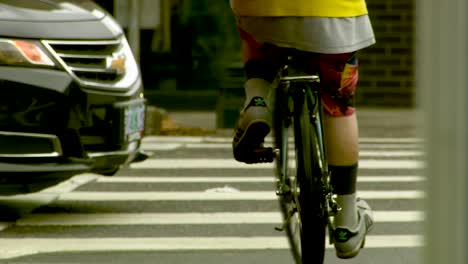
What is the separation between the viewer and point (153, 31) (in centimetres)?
1742

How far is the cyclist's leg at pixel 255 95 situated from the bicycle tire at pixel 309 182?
0.57ft

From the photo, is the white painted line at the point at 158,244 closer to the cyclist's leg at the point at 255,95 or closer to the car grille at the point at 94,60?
the car grille at the point at 94,60

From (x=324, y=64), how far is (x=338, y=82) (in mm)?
100

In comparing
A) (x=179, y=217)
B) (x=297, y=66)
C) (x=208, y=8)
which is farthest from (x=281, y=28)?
(x=208, y=8)

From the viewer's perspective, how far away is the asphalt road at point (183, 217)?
4949 mm

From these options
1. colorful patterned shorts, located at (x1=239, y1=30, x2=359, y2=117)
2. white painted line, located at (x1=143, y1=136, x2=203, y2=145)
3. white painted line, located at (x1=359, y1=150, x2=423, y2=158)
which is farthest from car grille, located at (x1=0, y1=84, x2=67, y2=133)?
white painted line, located at (x1=143, y1=136, x2=203, y2=145)

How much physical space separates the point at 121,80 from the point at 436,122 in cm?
506

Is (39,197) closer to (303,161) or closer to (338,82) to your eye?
(338,82)

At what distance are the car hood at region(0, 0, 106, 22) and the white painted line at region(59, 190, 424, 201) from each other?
127 cm

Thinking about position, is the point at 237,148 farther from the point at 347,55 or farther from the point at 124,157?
the point at 124,157

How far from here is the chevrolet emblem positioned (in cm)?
604

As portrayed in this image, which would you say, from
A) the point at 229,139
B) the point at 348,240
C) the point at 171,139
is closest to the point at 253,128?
the point at 348,240

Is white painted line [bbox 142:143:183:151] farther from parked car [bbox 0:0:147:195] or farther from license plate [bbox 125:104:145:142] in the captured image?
parked car [bbox 0:0:147:195]

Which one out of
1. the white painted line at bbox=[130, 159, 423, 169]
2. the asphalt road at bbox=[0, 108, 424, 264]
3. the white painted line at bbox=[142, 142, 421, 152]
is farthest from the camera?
the white painted line at bbox=[142, 142, 421, 152]
